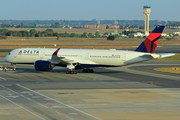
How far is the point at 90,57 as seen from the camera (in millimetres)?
52500

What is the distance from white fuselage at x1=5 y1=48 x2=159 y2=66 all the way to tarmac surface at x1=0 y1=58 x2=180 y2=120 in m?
3.16

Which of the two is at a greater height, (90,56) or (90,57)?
(90,56)

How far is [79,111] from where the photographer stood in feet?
86.0

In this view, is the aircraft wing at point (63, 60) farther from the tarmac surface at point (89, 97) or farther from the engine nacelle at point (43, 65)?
the tarmac surface at point (89, 97)

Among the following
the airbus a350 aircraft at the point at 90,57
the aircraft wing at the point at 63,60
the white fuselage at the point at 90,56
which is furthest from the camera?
the white fuselage at the point at 90,56

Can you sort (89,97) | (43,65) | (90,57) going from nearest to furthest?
(89,97) → (43,65) → (90,57)

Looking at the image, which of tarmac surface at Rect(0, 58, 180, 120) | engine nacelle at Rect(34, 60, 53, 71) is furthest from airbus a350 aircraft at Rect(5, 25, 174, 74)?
tarmac surface at Rect(0, 58, 180, 120)

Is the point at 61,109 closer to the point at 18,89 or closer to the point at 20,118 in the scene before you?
the point at 20,118

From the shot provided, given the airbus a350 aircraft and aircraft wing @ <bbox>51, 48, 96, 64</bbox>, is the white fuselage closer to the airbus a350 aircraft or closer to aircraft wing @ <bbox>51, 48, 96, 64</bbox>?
the airbus a350 aircraft

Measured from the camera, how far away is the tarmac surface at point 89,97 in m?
25.1

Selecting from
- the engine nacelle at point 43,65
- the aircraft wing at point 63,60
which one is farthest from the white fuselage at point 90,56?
the engine nacelle at point 43,65

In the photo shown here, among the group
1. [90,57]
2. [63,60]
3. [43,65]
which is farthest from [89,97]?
[90,57]

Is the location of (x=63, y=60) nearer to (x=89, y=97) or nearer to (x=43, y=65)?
(x=43, y=65)

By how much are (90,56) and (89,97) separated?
20.9 metres
